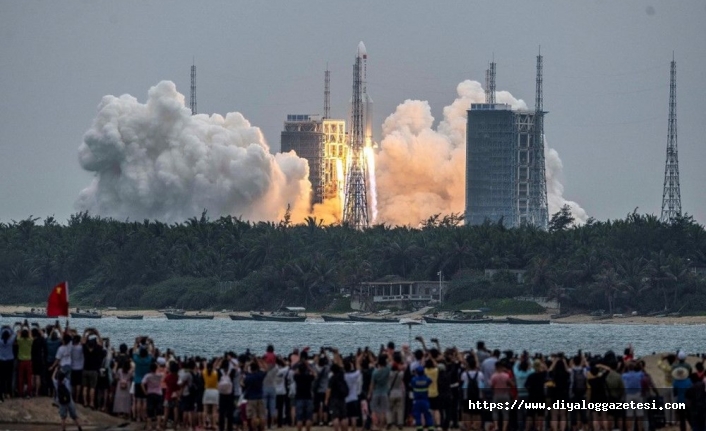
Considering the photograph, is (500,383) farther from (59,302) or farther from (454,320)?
(454,320)

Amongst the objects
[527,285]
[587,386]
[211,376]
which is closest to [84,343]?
[211,376]

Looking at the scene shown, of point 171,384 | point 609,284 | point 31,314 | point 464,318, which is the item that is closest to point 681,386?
point 171,384

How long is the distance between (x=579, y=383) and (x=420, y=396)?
146 inches

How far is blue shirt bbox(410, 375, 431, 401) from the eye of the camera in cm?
4241

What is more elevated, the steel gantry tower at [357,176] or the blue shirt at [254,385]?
the steel gantry tower at [357,176]

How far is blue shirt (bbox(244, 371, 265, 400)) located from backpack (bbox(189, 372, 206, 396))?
142 centimetres

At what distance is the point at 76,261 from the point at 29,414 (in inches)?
5466

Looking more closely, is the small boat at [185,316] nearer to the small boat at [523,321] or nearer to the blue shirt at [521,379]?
the small boat at [523,321]

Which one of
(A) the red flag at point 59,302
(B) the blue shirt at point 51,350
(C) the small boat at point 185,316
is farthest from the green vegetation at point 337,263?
(B) the blue shirt at point 51,350

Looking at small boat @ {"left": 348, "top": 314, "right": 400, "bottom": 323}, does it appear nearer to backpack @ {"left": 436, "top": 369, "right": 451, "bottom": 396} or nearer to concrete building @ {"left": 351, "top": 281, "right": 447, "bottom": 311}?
concrete building @ {"left": 351, "top": 281, "right": 447, "bottom": 311}

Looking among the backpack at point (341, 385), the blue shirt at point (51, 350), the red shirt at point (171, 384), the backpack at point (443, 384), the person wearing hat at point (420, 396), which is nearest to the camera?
the backpack at point (341, 385)

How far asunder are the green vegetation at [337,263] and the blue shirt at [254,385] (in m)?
116

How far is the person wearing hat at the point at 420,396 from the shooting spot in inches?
1670

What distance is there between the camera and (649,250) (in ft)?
544
